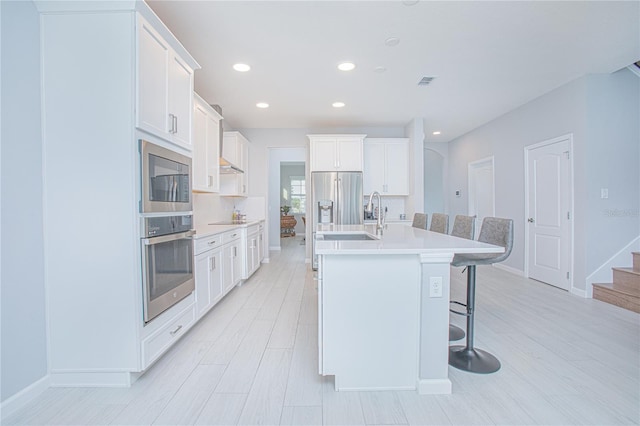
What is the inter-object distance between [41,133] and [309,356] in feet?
7.14

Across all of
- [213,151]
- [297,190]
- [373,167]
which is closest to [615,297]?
[373,167]

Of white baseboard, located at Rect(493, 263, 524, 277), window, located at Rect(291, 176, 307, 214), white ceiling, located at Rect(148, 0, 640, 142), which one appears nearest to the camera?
white ceiling, located at Rect(148, 0, 640, 142)

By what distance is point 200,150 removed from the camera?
3426 mm

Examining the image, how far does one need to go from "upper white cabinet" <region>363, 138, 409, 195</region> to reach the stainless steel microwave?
3702 mm

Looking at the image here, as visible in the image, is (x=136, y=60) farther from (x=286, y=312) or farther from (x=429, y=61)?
(x=429, y=61)

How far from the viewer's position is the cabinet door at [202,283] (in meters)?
2.70

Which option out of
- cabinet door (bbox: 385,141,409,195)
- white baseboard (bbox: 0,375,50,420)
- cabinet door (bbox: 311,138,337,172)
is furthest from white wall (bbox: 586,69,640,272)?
white baseboard (bbox: 0,375,50,420)

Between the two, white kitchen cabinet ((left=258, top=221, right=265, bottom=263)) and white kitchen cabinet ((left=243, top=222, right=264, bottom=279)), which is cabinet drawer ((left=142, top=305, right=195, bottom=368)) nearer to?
white kitchen cabinet ((left=243, top=222, right=264, bottom=279))

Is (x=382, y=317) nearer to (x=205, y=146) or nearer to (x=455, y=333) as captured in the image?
(x=455, y=333)

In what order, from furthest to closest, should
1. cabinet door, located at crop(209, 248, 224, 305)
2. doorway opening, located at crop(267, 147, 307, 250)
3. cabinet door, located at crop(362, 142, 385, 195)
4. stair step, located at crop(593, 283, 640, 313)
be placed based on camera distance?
doorway opening, located at crop(267, 147, 307, 250)
cabinet door, located at crop(362, 142, 385, 195)
stair step, located at crop(593, 283, 640, 313)
cabinet door, located at crop(209, 248, 224, 305)

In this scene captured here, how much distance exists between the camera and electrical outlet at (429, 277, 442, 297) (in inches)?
69.7

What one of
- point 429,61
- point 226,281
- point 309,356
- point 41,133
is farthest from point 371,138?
point 41,133

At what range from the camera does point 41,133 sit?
1.80m

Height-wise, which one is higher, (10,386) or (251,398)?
(10,386)
